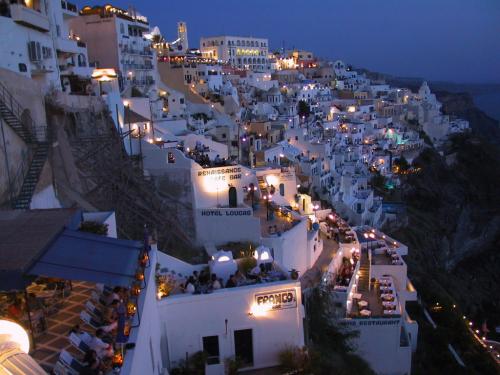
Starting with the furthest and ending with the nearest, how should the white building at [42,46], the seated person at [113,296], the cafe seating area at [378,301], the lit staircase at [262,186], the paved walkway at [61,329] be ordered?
the lit staircase at [262,186] < the cafe seating area at [378,301] < the white building at [42,46] < the seated person at [113,296] < the paved walkway at [61,329]

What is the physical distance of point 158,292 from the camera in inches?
519

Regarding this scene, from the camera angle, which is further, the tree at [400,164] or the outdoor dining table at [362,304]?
→ the tree at [400,164]

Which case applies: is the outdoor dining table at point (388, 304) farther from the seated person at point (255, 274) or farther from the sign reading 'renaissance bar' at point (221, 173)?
the sign reading 'renaissance bar' at point (221, 173)

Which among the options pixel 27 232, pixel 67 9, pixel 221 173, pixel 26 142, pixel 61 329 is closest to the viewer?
pixel 61 329

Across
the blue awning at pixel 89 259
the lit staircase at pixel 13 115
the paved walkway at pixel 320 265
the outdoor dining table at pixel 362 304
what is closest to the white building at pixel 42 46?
the lit staircase at pixel 13 115

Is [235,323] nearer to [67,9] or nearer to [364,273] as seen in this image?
[364,273]

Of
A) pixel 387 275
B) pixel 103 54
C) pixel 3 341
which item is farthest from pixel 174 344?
pixel 103 54

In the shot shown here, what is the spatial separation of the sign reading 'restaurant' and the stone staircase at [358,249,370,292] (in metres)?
12.0

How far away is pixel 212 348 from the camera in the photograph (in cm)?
1338

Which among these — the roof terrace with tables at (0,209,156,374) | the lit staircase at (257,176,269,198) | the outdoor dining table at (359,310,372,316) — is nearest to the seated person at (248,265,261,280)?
the roof terrace with tables at (0,209,156,374)

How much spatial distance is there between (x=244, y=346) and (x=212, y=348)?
0.90 metres

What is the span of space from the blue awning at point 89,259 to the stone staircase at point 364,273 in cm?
1739

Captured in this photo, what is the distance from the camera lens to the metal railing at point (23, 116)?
54.0ft

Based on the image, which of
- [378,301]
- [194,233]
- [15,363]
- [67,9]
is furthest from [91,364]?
[67,9]
